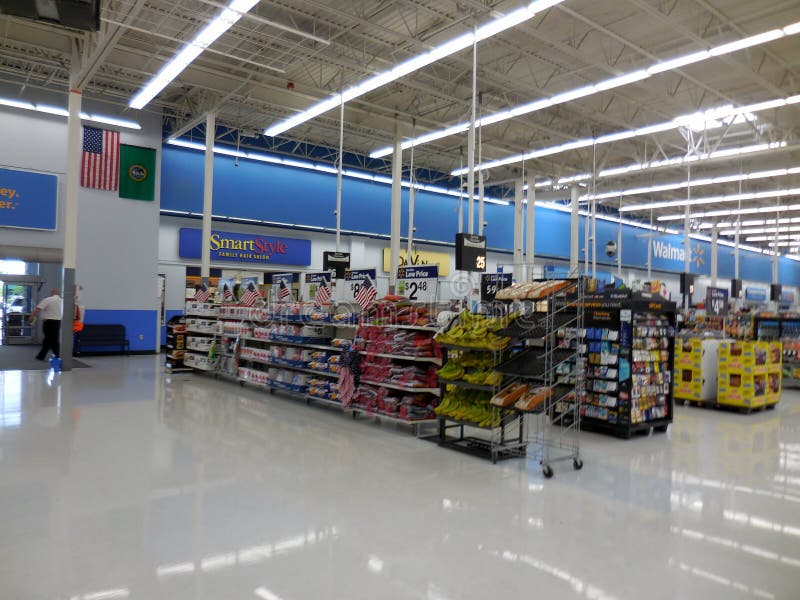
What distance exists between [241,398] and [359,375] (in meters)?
2.70

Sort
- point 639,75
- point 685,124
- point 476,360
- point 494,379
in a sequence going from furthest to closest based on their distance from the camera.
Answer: point 685,124
point 639,75
point 476,360
point 494,379

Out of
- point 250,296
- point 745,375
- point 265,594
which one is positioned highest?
point 250,296

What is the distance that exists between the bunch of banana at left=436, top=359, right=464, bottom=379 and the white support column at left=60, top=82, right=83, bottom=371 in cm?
897

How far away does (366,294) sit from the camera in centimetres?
838

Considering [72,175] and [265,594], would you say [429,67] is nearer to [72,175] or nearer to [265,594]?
[72,175]

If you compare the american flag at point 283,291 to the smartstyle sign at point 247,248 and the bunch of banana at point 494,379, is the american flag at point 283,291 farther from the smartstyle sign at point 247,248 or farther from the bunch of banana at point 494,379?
the smartstyle sign at point 247,248

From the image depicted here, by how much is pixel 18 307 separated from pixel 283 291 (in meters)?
11.5

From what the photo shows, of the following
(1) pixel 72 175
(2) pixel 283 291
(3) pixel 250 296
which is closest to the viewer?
(2) pixel 283 291

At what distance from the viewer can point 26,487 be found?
15.2 ft

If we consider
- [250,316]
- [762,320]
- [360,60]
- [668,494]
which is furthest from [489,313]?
[762,320]

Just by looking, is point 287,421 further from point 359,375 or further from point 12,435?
point 12,435

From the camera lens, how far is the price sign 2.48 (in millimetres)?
8922

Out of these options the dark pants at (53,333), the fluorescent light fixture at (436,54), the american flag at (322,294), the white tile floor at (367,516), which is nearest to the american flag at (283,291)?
the american flag at (322,294)

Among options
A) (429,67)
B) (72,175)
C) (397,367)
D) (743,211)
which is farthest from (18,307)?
(743,211)
